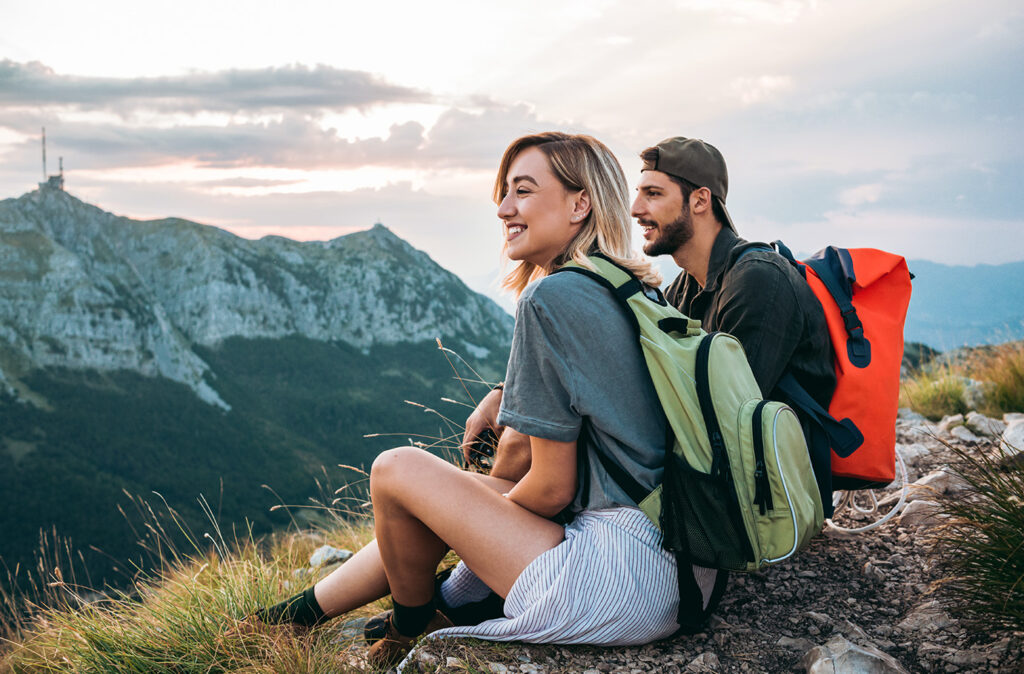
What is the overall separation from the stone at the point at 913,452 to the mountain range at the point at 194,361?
197 ft

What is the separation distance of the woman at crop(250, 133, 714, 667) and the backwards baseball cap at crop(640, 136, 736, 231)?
1297mm

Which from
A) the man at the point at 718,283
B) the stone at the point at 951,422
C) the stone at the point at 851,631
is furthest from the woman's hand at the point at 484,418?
the stone at the point at 951,422

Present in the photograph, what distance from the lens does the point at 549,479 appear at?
2.20 meters

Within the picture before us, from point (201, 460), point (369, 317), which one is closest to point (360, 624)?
point (201, 460)

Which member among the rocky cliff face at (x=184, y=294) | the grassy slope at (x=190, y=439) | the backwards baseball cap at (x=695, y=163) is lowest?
the grassy slope at (x=190, y=439)

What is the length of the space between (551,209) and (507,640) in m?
1.62

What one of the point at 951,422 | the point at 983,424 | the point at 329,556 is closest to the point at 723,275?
the point at 329,556

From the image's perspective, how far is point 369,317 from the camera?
174 metres

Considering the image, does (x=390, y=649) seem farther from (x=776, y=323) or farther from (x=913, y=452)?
(x=913, y=452)

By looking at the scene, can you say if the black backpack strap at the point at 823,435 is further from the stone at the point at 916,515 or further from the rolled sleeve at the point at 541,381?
the rolled sleeve at the point at 541,381

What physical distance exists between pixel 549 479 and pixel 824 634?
150cm

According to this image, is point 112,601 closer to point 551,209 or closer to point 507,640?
point 507,640

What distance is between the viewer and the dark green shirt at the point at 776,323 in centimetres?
296

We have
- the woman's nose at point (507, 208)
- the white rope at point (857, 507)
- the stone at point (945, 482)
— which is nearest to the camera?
the woman's nose at point (507, 208)
